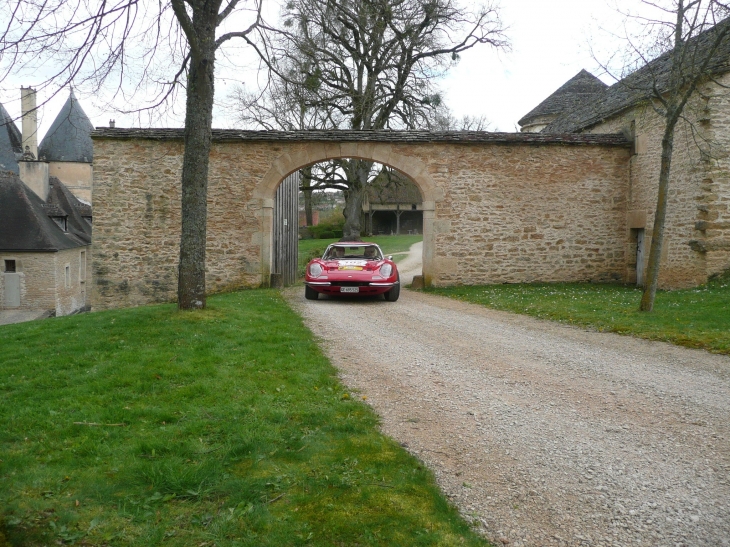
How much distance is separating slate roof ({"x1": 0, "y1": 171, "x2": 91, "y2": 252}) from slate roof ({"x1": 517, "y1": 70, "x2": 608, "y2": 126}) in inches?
980

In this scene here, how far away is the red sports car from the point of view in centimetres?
1138

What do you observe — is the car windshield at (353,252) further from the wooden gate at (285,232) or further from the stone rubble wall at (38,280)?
the stone rubble wall at (38,280)

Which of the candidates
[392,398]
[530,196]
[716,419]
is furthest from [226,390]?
[530,196]

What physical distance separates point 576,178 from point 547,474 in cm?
1246

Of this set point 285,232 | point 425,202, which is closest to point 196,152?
point 425,202

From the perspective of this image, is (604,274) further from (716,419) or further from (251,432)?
(251,432)

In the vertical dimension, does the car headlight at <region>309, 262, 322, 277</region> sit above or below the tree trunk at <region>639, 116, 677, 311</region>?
below

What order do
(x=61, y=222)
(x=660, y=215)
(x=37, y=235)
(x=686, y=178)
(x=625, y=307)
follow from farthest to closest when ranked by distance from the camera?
(x=61, y=222) < (x=37, y=235) < (x=686, y=178) < (x=625, y=307) < (x=660, y=215)

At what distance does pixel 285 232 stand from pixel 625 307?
9512 millimetres

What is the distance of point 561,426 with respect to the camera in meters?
4.25

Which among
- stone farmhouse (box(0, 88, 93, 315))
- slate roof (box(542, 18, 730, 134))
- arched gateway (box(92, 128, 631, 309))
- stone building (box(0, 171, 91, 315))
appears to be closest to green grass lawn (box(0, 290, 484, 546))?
arched gateway (box(92, 128, 631, 309))

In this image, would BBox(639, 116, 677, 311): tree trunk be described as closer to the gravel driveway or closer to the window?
the gravel driveway

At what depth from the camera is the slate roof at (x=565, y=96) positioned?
26.0 m

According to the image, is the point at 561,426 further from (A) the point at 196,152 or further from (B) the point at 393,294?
(B) the point at 393,294
